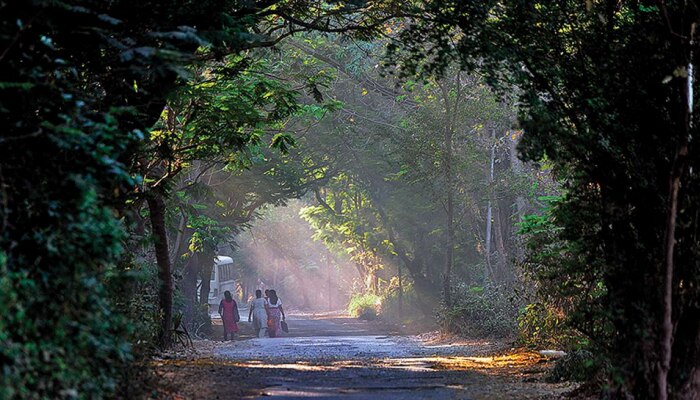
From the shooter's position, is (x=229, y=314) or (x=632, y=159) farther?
(x=229, y=314)

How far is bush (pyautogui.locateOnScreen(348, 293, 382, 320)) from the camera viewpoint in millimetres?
49438

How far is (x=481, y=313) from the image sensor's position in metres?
25.4

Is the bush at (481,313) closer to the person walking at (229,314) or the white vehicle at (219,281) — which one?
the person walking at (229,314)

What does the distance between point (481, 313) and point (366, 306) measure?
25798 mm

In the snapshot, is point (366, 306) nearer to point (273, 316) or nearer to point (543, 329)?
point (273, 316)

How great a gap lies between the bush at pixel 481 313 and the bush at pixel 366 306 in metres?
20.6

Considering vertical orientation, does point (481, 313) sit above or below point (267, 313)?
below

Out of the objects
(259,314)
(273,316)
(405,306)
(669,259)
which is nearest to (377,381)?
(669,259)

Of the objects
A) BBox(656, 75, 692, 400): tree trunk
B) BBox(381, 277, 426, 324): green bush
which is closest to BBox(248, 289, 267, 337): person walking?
BBox(381, 277, 426, 324): green bush

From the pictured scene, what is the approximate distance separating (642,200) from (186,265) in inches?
1024

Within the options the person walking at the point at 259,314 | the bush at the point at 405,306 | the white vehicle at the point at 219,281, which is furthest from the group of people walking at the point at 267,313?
the white vehicle at the point at 219,281

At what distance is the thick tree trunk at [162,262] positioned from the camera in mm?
16281

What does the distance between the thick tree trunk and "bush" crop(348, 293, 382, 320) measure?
31275 mm

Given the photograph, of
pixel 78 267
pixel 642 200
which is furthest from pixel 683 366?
pixel 78 267
